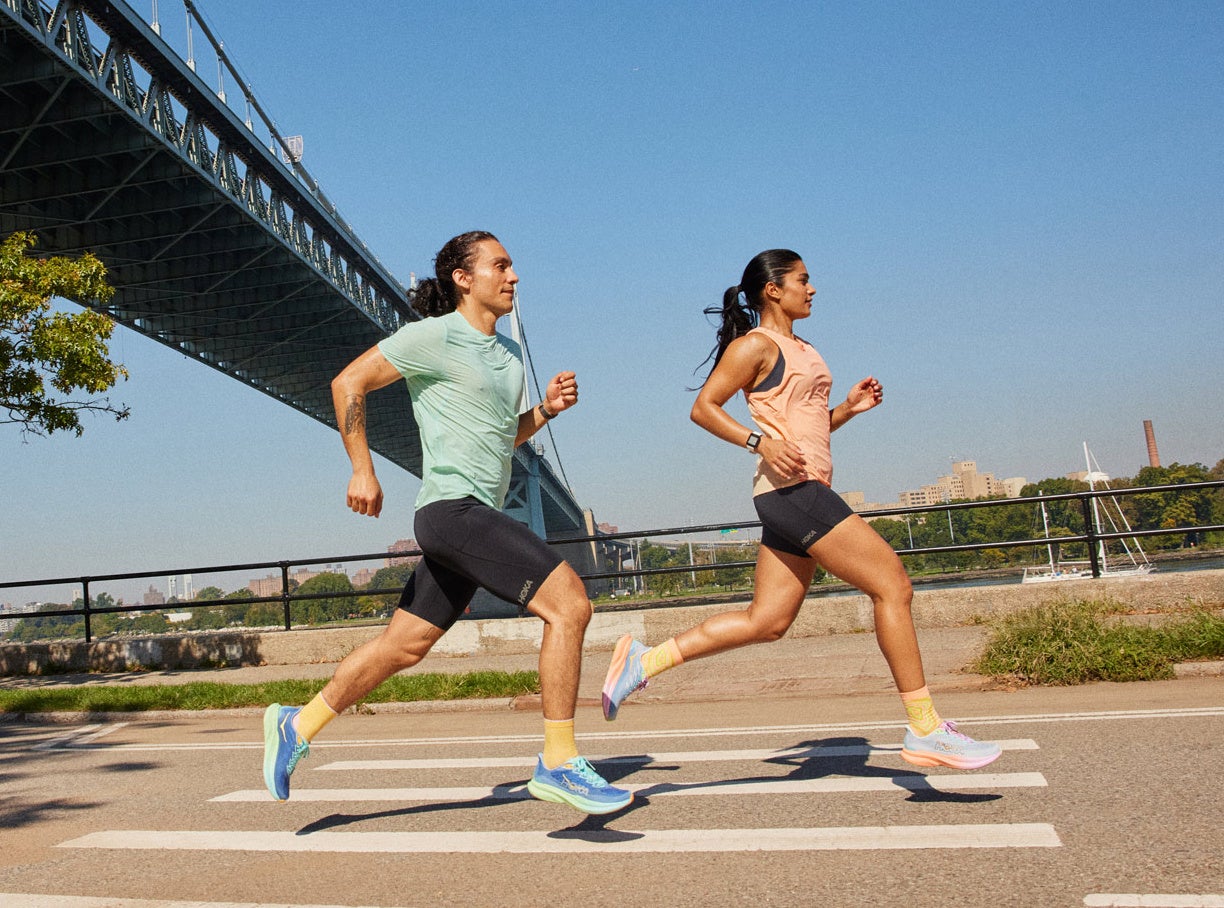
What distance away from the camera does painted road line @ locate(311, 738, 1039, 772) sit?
16.0 ft

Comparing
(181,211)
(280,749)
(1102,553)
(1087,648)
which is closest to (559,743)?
(280,749)

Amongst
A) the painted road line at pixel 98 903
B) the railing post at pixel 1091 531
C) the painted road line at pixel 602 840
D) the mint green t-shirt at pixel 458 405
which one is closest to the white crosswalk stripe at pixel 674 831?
the painted road line at pixel 602 840

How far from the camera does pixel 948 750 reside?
3.85m

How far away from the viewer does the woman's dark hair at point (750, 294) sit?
452cm

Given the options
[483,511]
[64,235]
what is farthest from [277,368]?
[483,511]

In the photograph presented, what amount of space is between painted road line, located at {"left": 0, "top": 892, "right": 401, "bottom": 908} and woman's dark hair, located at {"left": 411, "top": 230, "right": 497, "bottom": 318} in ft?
7.07

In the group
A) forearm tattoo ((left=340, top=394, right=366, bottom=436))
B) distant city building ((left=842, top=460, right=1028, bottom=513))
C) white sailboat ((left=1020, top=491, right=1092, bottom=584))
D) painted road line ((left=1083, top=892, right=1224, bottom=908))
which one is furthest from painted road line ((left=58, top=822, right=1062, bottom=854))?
distant city building ((left=842, top=460, right=1028, bottom=513))

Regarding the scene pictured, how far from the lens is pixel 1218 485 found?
31.0 ft

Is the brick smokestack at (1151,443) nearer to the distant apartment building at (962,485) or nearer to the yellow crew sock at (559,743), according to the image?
the distant apartment building at (962,485)

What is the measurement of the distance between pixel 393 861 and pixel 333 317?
42727 mm

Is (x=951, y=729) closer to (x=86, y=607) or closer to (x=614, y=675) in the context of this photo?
(x=614, y=675)

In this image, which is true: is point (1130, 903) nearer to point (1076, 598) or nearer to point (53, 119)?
point (1076, 598)

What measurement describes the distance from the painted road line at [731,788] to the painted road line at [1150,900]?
1.24 m

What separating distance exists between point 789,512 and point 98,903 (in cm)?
254
